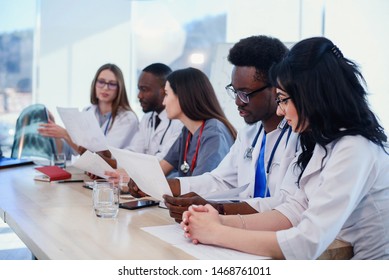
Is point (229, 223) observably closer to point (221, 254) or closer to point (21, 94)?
point (221, 254)

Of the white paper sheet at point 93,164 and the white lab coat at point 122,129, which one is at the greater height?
the white lab coat at point 122,129

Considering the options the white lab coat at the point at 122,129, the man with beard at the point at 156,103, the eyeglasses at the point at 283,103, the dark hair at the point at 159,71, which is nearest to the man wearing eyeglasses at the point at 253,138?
the eyeglasses at the point at 283,103

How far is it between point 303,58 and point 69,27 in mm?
4581

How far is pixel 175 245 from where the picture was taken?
132 centimetres

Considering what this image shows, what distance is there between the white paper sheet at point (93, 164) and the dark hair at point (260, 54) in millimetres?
736

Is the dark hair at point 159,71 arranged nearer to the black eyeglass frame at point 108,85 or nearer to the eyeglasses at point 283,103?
the black eyeglass frame at point 108,85

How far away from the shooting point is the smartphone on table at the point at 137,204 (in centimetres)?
181

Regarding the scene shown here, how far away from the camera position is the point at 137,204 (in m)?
1.84

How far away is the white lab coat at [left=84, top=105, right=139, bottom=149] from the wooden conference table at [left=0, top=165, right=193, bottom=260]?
45.0 inches

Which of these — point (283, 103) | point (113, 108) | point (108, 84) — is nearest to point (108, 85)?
point (108, 84)

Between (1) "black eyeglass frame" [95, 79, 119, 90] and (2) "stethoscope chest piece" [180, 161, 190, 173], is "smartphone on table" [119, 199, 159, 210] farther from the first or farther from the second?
(1) "black eyeglass frame" [95, 79, 119, 90]

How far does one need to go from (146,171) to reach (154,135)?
1.65 meters

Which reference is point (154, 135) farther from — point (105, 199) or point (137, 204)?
point (105, 199)

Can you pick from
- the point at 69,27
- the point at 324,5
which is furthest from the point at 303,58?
the point at 69,27
